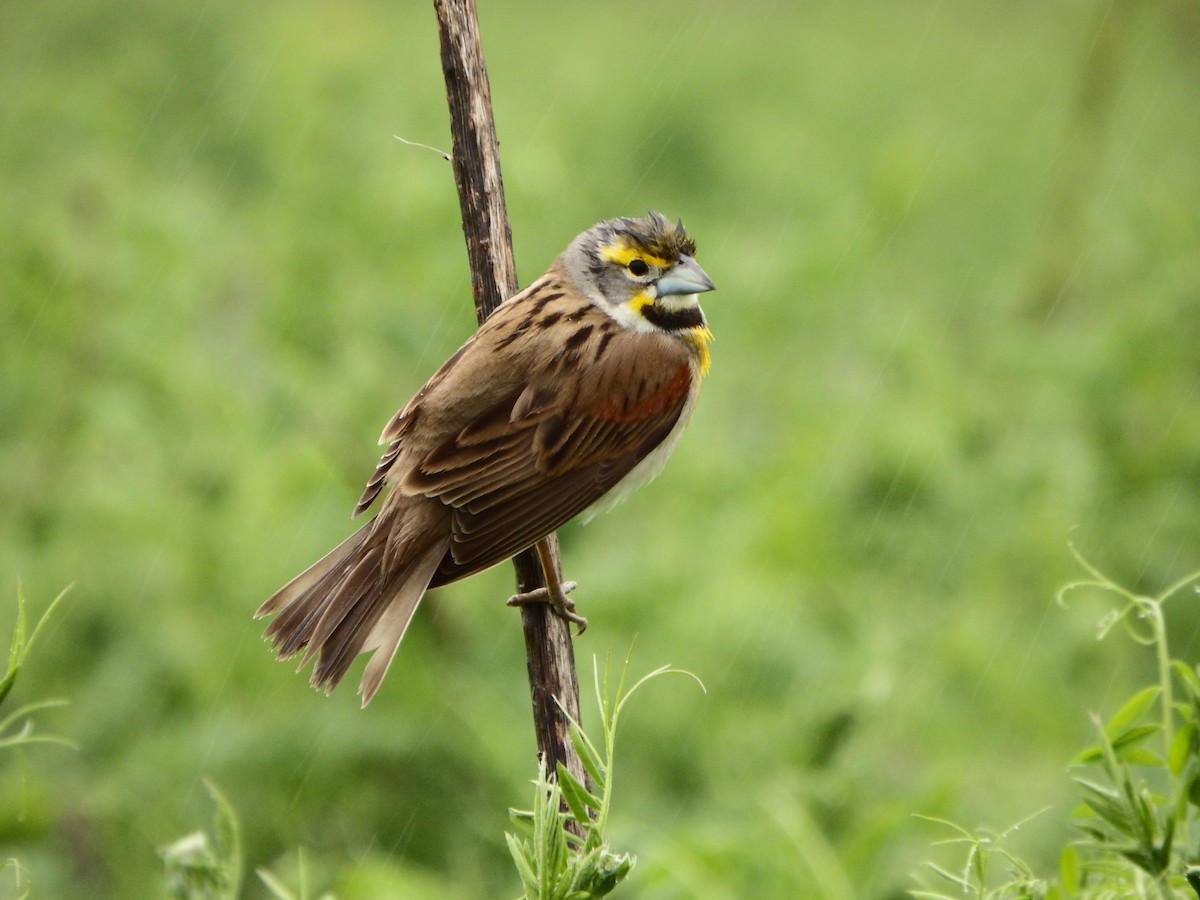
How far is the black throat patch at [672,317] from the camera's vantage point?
3984 mm

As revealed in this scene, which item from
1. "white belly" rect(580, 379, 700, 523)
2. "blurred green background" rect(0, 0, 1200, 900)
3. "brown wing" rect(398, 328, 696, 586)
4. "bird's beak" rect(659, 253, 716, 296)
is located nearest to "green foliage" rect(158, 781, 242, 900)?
"blurred green background" rect(0, 0, 1200, 900)

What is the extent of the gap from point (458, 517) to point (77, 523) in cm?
212

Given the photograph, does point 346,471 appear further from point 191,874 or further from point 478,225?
point 191,874

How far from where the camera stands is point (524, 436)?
12.0ft

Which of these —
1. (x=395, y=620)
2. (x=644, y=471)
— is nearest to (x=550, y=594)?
(x=395, y=620)

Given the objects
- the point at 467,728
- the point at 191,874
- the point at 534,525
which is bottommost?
the point at 467,728

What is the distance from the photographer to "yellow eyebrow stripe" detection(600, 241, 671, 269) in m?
3.95

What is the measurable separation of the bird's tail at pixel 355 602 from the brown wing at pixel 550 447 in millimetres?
99

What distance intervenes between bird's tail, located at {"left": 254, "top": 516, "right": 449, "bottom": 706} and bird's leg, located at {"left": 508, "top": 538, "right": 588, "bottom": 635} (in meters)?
0.27

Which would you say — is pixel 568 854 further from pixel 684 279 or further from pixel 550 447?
pixel 684 279

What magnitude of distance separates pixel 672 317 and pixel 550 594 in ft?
3.98

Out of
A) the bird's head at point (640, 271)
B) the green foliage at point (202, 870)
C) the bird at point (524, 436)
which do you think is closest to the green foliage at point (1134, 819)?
the green foliage at point (202, 870)

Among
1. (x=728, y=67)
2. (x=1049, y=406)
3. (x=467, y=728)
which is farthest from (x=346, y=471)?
(x=728, y=67)

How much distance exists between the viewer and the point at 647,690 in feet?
14.3
